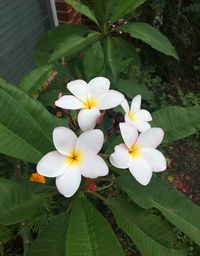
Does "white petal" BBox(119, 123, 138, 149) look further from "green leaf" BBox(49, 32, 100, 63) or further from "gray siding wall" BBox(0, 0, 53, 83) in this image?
"gray siding wall" BBox(0, 0, 53, 83)

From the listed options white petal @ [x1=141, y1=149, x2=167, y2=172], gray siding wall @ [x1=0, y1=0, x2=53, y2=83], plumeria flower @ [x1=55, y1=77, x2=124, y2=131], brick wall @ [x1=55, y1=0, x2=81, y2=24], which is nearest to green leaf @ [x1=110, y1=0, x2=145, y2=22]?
Result: plumeria flower @ [x1=55, y1=77, x2=124, y2=131]

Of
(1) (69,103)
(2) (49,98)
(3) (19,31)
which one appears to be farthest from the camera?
(3) (19,31)

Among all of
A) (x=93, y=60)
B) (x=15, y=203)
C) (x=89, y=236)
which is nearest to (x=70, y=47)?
(x=93, y=60)

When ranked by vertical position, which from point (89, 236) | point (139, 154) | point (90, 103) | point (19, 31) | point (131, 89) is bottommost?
point (131, 89)

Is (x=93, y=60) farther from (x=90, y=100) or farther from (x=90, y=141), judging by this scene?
(x=90, y=141)

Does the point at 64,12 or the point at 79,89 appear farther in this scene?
the point at 64,12

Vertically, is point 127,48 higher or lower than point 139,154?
lower

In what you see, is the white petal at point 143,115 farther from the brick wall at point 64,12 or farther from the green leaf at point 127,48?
the brick wall at point 64,12

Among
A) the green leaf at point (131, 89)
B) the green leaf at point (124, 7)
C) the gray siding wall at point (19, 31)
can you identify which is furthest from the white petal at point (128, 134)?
the gray siding wall at point (19, 31)
